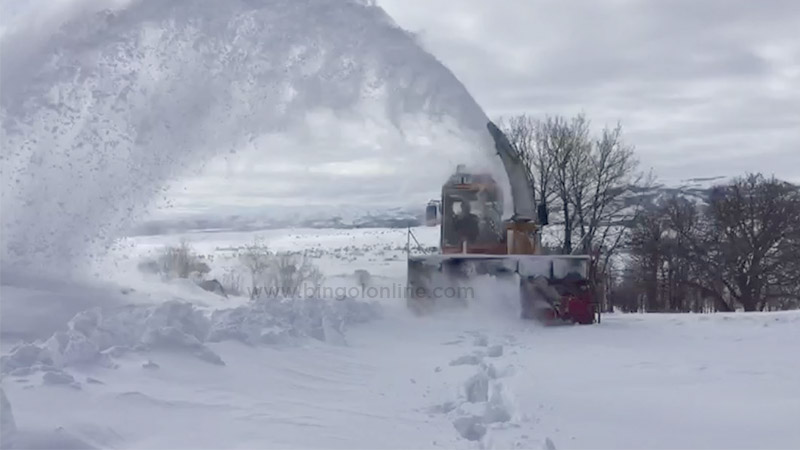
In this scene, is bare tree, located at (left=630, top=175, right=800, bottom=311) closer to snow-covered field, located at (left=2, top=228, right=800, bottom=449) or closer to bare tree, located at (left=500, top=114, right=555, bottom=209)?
bare tree, located at (left=500, top=114, right=555, bottom=209)

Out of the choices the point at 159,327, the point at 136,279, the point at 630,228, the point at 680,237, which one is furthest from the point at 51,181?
the point at 680,237

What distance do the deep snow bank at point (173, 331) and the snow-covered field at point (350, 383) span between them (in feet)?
0.06

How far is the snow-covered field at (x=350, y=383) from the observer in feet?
16.6

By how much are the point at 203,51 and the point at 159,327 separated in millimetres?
5687

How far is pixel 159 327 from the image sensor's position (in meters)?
7.40

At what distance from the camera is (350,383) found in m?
7.27

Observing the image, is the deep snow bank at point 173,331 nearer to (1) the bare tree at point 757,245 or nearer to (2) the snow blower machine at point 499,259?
(2) the snow blower machine at point 499,259

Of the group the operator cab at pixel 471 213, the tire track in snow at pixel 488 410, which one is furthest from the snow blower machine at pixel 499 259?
the tire track in snow at pixel 488 410

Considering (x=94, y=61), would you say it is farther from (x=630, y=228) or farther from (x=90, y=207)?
(x=630, y=228)

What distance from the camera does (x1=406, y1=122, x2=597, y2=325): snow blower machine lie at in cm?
1377

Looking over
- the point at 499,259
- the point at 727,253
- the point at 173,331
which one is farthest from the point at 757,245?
the point at 173,331

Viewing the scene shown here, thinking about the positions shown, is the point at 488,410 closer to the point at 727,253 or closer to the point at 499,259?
the point at 499,259

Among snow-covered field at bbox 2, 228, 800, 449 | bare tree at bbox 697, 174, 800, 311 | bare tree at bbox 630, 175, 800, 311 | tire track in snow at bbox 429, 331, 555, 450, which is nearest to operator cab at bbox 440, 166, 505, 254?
snow-covered field at bbox 2, 228, 800, 449

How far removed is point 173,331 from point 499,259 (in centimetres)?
768
